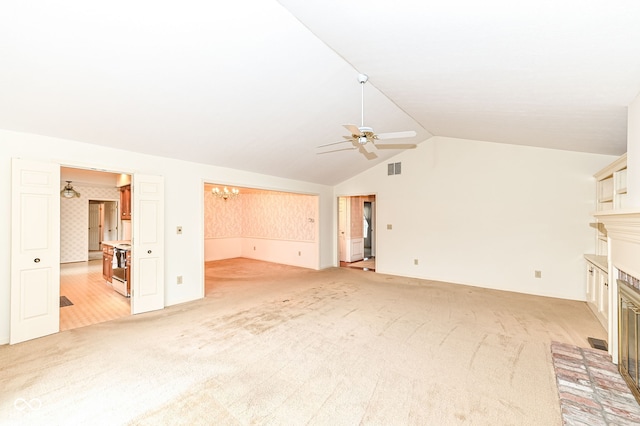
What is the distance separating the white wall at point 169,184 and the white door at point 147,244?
0.62 feet

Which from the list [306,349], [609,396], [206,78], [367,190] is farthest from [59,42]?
[367,190]

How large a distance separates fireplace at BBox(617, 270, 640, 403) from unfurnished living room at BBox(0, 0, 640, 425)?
0.10 feet

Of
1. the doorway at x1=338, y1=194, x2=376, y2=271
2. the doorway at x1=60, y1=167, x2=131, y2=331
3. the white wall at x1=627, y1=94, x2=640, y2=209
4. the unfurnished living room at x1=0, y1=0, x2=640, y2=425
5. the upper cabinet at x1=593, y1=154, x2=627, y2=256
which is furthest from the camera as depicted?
the doorway at x1=338, y1=194, x2=376, y2=271

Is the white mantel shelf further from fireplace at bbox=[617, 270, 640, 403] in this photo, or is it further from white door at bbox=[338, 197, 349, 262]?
white door at bbox=[338, 197, 349, 262]

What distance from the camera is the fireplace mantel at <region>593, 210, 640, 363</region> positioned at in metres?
2.31

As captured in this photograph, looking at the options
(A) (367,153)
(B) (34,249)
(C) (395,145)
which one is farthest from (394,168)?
(B) (34,249)

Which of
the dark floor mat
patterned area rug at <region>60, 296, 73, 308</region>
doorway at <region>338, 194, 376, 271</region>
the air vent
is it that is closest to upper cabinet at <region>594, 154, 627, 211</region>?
the dark floor mat

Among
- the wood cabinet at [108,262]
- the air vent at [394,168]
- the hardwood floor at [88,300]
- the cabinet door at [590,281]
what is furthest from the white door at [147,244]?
the cabinet door at [590,281]

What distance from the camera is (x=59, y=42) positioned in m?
2.25

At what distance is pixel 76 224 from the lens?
8812mm

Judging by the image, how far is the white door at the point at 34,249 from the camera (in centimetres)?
316

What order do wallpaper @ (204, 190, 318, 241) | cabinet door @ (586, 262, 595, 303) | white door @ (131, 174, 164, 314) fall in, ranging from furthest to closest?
wallpaper @ (204, 190, 318, 241)
cabinet door @ (586, 262, 595, 303)
white door @ (131, 174, 164, 314)

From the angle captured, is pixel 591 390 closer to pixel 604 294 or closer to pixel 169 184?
pixel 604 294

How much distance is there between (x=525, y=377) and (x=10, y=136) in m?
5.87
